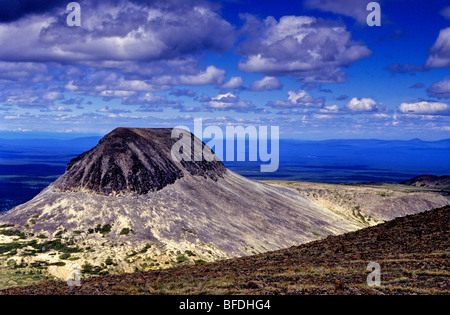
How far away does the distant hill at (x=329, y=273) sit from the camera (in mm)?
23983

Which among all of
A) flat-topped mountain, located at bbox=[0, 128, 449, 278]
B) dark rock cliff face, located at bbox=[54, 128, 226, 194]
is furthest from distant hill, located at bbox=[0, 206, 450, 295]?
dark rock cliff face, located at bbox=[54, 128, 226, 194]

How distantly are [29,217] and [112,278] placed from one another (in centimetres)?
4377

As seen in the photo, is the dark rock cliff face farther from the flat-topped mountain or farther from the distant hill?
the distant hill

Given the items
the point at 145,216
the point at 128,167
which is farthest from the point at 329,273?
the point at 128,167

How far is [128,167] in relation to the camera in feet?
270

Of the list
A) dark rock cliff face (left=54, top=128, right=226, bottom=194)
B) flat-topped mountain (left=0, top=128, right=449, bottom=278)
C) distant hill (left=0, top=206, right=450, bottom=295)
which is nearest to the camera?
distant hill (left=0, top=206, right=450, bottom=295)

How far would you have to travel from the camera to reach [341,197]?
4970 inches

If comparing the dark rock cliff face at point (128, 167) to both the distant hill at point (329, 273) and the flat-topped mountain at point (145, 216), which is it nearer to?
the flat-topped mountain at point (145, 216)

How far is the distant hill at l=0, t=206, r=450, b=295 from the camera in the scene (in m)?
24.0

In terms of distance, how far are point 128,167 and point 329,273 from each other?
6050 centimetres

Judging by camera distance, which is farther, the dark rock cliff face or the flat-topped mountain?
the dark rock cliff face

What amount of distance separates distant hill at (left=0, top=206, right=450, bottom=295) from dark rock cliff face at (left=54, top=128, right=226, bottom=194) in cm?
4644
